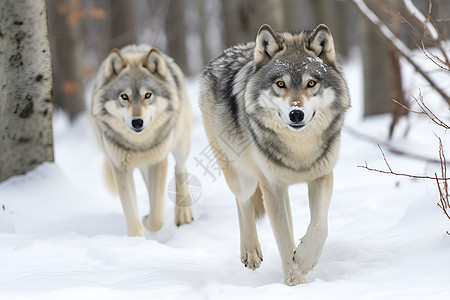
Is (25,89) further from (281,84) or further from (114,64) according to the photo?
(281,84)

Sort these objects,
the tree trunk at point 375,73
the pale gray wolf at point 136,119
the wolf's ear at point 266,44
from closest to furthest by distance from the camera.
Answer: the wolf's ear at point 266,44
the pale gray wolf at point 136,119
the tree trunk at point 375,73

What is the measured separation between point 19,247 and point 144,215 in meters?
1.93

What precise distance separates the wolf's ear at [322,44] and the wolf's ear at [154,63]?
1922 millimetres

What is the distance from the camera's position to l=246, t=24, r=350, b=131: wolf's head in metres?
3.17

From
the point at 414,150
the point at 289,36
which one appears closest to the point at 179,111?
the point at 289,36

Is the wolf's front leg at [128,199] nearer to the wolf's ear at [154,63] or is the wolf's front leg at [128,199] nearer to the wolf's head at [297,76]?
the wolf's ear at [154,63]

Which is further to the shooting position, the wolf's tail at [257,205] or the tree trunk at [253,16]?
the tree trunk at [253,16]

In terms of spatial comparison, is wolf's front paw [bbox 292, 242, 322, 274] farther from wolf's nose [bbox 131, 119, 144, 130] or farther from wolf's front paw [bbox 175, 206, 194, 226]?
wolf's front paw [bbox 175, 206, 194, 226]

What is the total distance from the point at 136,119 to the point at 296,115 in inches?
72.8

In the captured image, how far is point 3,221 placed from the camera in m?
4.25

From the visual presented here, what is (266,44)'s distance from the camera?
3.52 metres

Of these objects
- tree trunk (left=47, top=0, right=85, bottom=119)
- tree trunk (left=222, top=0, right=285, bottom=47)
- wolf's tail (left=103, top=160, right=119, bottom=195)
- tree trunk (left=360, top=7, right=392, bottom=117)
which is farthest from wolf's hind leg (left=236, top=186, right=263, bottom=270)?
tree trunk (left=47, top=0, right=85, bottom=119)

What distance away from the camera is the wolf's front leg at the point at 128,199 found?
16.0 ft

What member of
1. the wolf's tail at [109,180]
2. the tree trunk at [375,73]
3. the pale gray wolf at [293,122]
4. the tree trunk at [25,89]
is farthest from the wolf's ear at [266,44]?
the tree trunk at [375,73]
